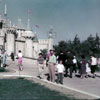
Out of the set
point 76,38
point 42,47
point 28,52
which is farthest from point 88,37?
point 28,52

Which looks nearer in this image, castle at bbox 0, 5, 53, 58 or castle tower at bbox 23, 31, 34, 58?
castle at bbox 0, 5, 53, 58

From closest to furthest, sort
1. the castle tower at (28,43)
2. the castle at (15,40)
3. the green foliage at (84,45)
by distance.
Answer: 1. the castle at (15,40)
2. the castle tower at (28,43)
3. the green foliage at (84,45)

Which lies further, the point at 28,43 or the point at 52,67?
the point at 28,43

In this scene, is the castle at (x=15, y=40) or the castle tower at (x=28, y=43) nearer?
the castle at (x=15, y=40)

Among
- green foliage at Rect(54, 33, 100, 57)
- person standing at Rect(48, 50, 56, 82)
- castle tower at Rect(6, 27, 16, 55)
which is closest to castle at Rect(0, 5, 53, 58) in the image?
castle tower at Rect(6, 27, 16, 55)

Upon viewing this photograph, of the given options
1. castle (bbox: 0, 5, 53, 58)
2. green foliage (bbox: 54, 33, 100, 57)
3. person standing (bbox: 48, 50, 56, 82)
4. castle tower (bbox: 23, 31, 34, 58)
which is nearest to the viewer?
person standing (bbox: 48, 50, 56, 82)

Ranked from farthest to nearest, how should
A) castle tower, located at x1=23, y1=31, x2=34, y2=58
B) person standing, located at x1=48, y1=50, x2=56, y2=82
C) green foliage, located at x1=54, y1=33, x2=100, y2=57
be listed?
1. green foliage, located at x1=54, y1=33, x2=100, y2=57
2. castle tower, located at x1=23, y1=31, x2=34, y2=58
3. person standing, located at x1=48, y1=50, x2=56, y2=82

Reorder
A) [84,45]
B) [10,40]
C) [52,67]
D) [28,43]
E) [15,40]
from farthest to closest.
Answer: [84,45], [28,43], [15,40], [10,40], [52,67]

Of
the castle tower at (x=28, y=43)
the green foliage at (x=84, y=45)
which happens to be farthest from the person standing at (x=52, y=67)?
the green foliage at (x=84, y=45)

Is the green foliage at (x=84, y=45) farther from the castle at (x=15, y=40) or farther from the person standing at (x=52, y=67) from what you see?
the person standing at (x=52, y=67)

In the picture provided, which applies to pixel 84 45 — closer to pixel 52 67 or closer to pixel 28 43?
pixel 28 43

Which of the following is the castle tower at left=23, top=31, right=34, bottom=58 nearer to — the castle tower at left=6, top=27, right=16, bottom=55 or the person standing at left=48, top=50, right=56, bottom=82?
the castle tower at left=6, top=27, right=16, bottom=55

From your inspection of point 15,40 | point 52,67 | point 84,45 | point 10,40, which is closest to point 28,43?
point 15,40

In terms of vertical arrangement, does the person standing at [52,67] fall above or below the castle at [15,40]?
below
